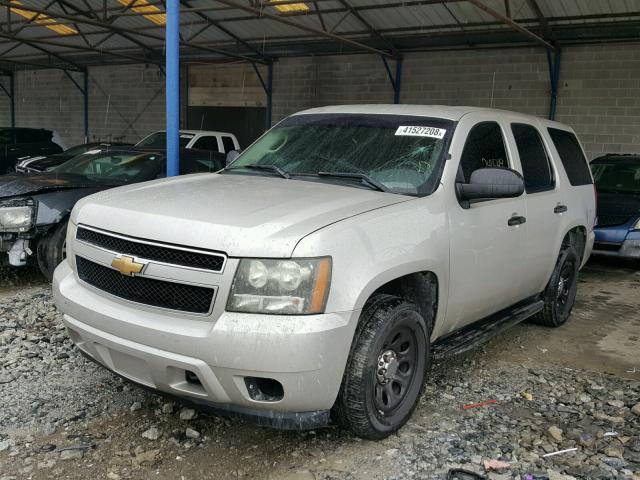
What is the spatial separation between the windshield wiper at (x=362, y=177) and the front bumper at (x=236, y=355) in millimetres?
989

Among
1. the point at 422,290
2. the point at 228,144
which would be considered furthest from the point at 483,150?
the point at 228,144

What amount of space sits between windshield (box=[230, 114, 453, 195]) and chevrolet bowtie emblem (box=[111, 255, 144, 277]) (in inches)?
51.5

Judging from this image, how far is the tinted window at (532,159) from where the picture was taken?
4.54m

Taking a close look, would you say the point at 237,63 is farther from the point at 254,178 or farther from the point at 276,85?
the point at 254,178

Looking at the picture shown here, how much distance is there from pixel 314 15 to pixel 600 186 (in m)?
7.87

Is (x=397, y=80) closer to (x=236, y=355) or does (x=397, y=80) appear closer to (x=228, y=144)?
(x=228, y=144)

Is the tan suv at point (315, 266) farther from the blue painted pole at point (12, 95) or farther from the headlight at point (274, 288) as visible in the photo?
the blue painted pole at point (12, 95)

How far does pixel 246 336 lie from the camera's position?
2.57 metres

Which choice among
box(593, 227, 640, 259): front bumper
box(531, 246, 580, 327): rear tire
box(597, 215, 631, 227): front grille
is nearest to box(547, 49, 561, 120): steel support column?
box(597, 215, 631, 227): front grille

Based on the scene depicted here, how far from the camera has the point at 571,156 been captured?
5.50m

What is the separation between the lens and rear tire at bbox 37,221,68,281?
5738 mm

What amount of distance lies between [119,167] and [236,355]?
5.49 metres

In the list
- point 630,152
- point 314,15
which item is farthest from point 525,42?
point 314,15

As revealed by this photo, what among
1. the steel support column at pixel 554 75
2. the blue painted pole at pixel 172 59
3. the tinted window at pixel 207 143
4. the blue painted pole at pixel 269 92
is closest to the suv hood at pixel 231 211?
the blue painted pole at pixel 172 59
